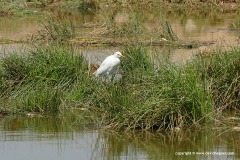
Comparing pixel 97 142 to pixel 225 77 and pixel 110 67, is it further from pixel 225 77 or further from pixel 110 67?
pixel 110 67

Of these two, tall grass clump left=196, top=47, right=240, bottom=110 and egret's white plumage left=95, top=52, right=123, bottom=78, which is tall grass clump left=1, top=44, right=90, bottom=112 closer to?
egret's white plumage left=95, top=52, right=123, bottom=78

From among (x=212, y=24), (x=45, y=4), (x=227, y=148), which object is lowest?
(x=227, y=148)

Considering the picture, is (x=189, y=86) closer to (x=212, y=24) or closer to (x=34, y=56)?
(x=34, y=56)

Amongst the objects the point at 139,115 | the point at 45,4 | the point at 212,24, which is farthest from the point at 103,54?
the point at 45,4

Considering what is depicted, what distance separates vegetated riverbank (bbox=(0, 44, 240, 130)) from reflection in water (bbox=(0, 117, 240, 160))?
0.21 meters

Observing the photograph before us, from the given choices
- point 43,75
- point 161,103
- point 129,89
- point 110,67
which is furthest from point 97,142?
point 110,67

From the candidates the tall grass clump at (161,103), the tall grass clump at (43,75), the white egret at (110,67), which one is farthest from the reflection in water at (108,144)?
the white egret at (110,67)

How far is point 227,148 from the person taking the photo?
9.62 meters

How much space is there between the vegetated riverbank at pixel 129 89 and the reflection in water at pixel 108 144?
207 millimetres

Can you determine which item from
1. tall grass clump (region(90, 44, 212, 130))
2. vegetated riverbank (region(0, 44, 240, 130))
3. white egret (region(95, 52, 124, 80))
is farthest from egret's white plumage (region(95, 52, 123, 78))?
tall grass clump (region(90, 44, 212, 130))

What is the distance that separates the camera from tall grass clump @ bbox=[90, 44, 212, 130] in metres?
10.1

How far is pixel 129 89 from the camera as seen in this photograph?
10.9 meters

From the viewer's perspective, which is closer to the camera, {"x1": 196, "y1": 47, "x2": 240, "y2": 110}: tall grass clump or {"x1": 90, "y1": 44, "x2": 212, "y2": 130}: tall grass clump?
{"x1": 90, "y1": 44, "x2": 212, "y2": 130}: tall grass clump

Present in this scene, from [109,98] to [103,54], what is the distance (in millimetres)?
7737
